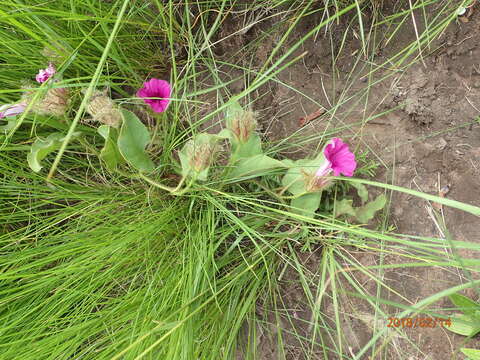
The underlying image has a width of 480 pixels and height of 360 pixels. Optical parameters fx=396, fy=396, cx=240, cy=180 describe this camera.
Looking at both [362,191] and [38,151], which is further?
[362,191]

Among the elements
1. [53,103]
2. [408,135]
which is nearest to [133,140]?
[53,103]

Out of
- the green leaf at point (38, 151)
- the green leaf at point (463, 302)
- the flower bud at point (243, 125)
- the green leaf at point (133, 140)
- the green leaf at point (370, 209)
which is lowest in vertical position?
the green leaf at point (463, 302)

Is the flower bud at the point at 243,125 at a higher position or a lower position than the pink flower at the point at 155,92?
lower

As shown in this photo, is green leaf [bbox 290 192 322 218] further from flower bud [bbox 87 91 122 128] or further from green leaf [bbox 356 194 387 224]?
flower bud [bbox 87 91 122 128]

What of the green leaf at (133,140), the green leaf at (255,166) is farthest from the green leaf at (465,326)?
the green leaf at (133,140)

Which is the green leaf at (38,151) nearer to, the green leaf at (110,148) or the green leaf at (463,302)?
the green leaf at (110,148)

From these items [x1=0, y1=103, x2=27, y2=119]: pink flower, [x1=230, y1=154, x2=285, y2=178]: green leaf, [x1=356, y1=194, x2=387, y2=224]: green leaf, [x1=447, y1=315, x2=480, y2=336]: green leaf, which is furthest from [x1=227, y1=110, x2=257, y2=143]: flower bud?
[x1=447, y1=315, x2=480, y2=336]: green leaf
